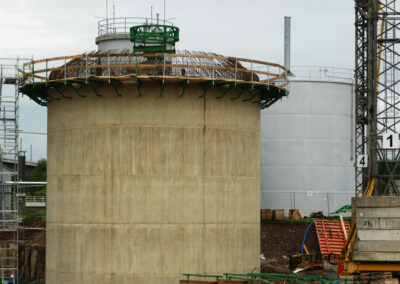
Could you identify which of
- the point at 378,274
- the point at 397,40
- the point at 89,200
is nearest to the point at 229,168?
the point at 89,200

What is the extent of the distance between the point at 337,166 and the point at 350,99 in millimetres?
5519

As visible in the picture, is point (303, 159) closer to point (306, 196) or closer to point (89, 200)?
point (306, 196)

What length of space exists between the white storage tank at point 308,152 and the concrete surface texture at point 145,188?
26.9 meters

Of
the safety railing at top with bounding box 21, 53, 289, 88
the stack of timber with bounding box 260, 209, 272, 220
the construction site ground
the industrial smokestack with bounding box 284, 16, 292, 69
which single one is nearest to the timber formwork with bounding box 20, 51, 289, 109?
the safety railing at top with bounding box 21, 53, 289, 88

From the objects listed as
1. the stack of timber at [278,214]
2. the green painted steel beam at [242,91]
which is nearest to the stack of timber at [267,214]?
the stack of timber at [278,214]

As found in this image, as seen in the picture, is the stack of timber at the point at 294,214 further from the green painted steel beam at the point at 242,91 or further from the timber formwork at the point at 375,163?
the green painted steel beam at the point at 242,91

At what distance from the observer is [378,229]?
3228 centimetres

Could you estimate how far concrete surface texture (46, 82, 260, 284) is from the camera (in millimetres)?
29969

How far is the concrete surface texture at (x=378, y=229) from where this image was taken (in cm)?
3191

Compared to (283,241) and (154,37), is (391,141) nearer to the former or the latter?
(154,37)

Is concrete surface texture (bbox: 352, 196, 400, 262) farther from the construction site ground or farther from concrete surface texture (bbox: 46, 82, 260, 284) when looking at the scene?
the construction site ground

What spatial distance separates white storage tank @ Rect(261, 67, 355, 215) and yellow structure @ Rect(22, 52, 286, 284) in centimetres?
2672

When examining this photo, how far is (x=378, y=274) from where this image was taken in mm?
32719

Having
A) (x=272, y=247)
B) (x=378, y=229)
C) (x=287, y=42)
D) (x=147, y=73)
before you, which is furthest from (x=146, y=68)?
(x=287, y=42)
